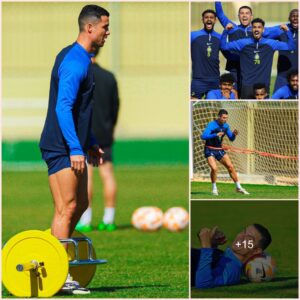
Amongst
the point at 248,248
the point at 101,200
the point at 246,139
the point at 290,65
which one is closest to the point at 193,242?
the point at 248,248

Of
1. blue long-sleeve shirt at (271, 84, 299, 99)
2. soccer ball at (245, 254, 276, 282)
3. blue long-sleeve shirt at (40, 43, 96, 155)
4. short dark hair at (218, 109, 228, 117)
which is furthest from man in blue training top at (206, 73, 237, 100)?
soccer ball at (245, 254, 276, 282)

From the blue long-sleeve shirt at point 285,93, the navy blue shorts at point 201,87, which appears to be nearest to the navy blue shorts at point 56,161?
the navy blue shorts at point 201,87

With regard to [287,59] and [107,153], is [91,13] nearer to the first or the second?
[287,59]

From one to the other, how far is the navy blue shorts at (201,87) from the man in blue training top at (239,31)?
15 centimetres

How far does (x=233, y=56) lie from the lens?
7.20 m

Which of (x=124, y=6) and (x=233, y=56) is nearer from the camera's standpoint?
(x=233, y=56)

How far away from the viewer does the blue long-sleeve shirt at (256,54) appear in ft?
23.4

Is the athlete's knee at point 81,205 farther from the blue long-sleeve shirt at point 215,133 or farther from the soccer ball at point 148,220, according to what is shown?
the soccer ball at point 148,220

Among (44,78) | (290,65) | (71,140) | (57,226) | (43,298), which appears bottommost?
(43,298)

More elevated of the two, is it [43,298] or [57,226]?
[57,226]

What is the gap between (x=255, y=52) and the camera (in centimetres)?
716

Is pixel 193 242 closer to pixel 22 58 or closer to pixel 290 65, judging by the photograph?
pixel 290 65

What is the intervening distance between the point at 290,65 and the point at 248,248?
131cm

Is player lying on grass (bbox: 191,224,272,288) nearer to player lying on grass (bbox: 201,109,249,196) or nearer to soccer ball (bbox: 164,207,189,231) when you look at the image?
player lying on grass (bbox: 201,109,249,196)
